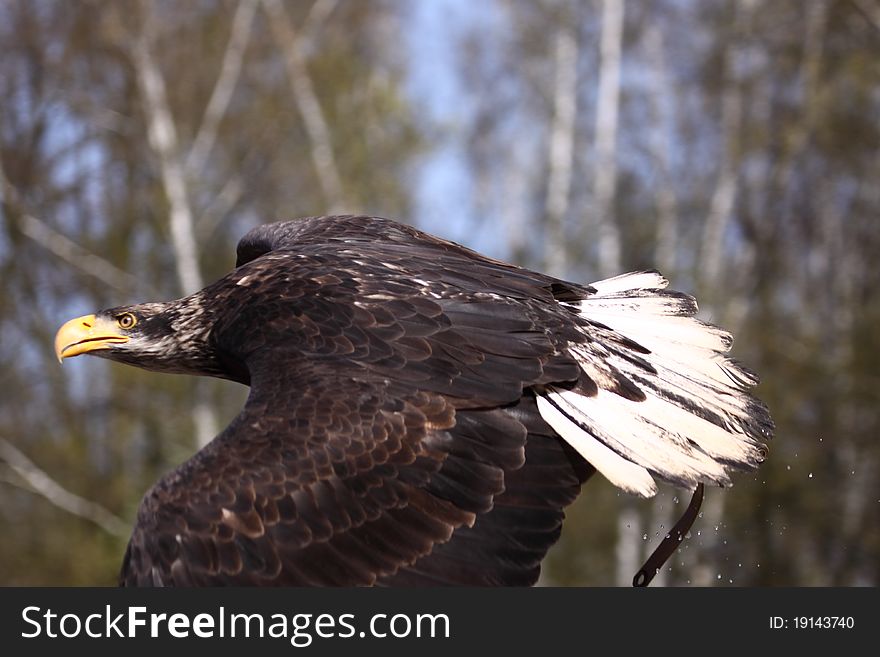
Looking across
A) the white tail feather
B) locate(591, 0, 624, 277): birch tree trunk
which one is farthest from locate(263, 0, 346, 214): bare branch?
the white tail feather

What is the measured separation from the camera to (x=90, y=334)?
583 cm

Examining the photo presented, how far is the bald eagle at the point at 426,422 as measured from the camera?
4.01 metres

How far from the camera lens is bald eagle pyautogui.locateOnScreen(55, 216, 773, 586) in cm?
401

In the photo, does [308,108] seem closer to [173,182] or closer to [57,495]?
[173,182]

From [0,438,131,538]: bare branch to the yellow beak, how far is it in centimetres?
1092

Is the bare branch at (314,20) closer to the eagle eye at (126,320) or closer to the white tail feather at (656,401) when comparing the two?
the eagle eye at (126,320)

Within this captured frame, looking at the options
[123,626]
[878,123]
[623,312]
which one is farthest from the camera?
[878,123]

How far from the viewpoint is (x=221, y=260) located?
18.4 m

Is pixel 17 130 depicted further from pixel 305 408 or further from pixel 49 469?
pixel 305 408

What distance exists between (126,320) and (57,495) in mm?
11478

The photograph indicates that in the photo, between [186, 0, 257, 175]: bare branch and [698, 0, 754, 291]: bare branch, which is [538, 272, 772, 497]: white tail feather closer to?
[698, 0, 754, 291]: bare branch

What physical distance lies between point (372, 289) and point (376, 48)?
54.8ft

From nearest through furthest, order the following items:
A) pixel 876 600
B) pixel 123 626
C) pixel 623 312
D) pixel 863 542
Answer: pixel 123 626 < pixel 876 600 < pixel 623 312 < pixel 863 542

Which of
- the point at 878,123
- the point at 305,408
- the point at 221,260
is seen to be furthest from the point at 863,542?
the point at 305,408
